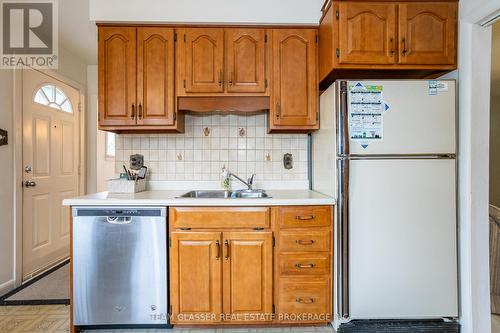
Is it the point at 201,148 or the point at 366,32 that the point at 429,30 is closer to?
the point at 366,32

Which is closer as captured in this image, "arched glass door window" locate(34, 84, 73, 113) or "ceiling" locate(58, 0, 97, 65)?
"ceiling" locate(58, 0, 97, 65)

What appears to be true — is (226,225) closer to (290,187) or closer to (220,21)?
(290,187)

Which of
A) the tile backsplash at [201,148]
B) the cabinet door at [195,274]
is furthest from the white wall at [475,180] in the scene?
the cabinet door at [195,274]

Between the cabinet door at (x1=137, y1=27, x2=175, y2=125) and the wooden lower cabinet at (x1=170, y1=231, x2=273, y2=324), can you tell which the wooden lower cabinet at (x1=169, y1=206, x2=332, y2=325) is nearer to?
the wooden lower cabinet at (x1=170, y1=231, x2=273, y2=324)

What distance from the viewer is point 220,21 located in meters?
2.13

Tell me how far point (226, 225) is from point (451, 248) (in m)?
1.48

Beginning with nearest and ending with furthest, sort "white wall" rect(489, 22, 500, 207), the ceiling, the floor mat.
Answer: the floor mat
"white wall" rect(489, 22, 500, 207)
the ceiling

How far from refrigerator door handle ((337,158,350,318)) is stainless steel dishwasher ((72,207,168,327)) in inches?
45.5

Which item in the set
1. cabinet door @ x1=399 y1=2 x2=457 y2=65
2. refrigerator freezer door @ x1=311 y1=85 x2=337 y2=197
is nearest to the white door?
refrigerator freezer door @ x1=311 y1=85 x2=337 y2=197

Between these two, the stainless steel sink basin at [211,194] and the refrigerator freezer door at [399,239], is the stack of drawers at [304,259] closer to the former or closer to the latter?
the refrigerator freezer door at [399,239]

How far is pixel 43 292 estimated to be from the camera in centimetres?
249

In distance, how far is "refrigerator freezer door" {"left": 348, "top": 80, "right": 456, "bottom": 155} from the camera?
1.78 m

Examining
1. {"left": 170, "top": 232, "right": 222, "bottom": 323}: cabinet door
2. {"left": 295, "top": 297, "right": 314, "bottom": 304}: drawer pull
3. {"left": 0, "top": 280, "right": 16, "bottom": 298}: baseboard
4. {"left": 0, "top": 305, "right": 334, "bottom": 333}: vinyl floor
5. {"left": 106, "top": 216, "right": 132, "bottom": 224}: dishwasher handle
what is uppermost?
{"left": 106, "top": 216, "right": 132, "bottom": 224}: dishwasher handle

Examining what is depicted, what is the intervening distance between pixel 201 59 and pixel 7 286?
Result: 265 cm
